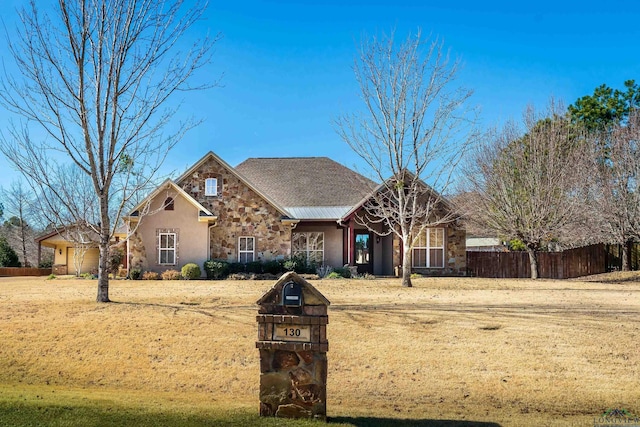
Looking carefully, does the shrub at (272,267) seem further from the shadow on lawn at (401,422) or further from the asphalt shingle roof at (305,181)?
the shadow on lawn at (401,422)

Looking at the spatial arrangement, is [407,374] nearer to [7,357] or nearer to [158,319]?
[158,319]

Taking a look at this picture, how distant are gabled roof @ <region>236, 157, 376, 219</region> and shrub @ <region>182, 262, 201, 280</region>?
20.3ft

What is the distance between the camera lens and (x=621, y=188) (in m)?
29.7

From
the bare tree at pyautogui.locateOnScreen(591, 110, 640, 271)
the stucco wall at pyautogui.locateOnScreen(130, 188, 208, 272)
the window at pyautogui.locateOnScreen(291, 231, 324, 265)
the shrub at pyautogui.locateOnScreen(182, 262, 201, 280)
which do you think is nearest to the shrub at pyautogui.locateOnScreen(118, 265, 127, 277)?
the stucco wall at pyautogui.locateOnScreen(130, 188, 208, 272)

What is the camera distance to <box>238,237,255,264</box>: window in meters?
27.6

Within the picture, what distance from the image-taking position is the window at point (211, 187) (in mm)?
27594

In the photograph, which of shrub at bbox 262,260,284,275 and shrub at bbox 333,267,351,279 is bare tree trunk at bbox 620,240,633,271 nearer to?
shrub at bbox 333,267,351,279

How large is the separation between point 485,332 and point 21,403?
27.7ft

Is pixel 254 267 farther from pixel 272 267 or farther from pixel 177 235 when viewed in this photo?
pixel 177 235

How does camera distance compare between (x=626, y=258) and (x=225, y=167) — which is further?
(x=626, y=258)

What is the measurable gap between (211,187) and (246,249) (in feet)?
11.1

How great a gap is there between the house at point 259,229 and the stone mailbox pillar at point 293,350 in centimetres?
1800

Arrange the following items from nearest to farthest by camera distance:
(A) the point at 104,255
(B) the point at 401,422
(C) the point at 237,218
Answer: (B) the point at 401,422, (A) the point at 104,255, (C) the point at 237,218

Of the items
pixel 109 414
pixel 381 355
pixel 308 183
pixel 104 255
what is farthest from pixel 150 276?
pixel 109 414
